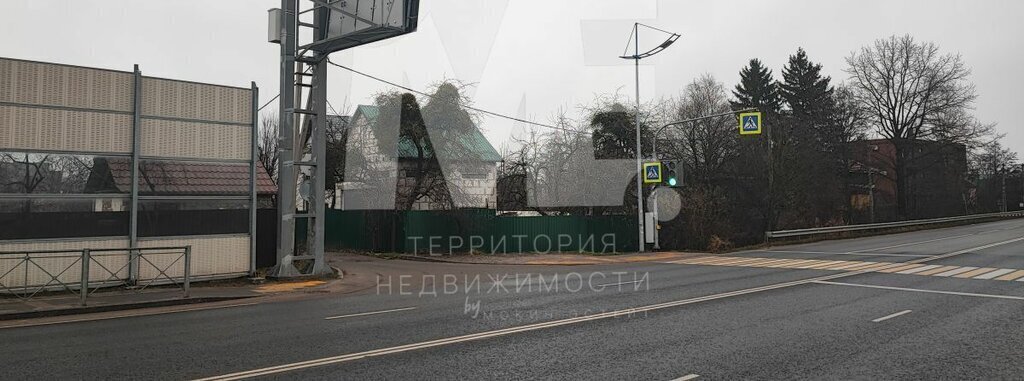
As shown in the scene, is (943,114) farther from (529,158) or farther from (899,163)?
(529,158)

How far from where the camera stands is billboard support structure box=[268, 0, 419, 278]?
618 inches

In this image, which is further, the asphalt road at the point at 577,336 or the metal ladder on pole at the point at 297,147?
the metal ladder on pole at the point at 297,147

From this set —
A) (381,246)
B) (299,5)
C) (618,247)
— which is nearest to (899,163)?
(618,247)

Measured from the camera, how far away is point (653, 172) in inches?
977

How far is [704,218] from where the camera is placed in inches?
1126

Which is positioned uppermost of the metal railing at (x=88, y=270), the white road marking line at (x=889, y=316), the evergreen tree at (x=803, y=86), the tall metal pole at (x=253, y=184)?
the evergreen tree at (x=803, y=86)

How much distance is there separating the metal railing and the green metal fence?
41.0 ft

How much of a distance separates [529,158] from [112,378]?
2641 cm

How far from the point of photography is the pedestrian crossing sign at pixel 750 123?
21641mm

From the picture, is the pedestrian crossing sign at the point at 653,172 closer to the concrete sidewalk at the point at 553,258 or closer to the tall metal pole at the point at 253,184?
the concrete sidewalk at the point at 553,258

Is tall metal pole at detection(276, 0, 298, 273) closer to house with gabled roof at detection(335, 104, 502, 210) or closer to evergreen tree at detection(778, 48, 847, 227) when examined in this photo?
house with gabled roof at detection(335, 104, 502, 210)

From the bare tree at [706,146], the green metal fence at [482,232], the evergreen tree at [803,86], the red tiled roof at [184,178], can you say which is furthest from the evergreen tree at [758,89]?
the red tiled roof at [184,178]

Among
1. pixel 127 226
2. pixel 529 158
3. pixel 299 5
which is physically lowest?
pixel 127 226

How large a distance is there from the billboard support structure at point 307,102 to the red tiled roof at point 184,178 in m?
1.10
